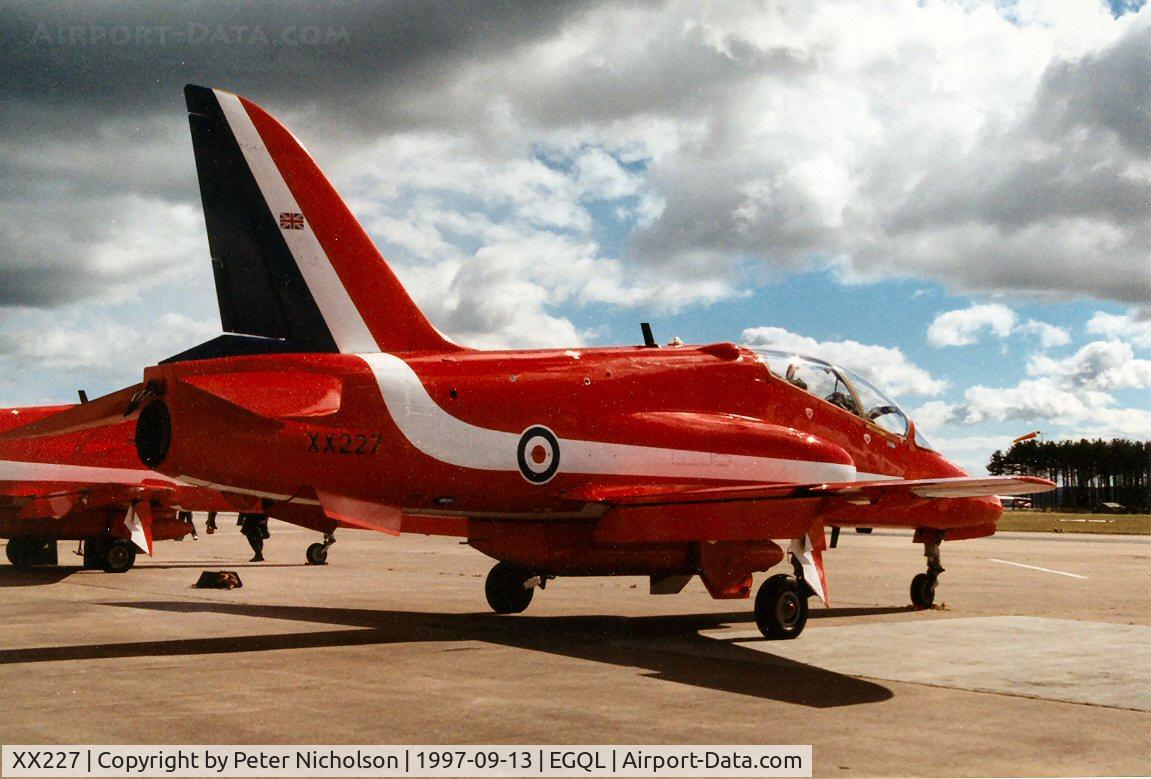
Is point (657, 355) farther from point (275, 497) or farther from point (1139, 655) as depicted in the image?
point (1139, 655)

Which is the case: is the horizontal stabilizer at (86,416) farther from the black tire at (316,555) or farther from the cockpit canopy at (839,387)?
the black tire at (316,555)

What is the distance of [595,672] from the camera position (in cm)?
952

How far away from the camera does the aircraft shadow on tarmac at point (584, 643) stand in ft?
29.5

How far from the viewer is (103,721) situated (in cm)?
703

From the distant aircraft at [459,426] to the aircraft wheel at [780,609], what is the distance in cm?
2

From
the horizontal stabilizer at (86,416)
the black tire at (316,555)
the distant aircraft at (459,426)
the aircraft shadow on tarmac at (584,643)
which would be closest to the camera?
the aircraft shadow on tarmac at (584,643)

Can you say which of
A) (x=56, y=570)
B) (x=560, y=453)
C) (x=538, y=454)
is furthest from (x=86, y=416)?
(x=56, y=570)

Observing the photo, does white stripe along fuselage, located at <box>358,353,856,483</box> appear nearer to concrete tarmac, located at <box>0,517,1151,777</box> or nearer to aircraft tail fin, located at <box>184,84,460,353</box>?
aircraft tail fin, located at <box>184,84,460,353</box>

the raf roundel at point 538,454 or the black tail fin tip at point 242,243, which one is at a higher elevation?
the black tail fin tip at point 242,243

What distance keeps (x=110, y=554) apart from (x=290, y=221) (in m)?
13.0

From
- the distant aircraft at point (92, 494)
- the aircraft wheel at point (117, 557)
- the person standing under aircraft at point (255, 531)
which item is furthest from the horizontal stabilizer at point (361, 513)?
the person standing under aircraft at point (255, 531)

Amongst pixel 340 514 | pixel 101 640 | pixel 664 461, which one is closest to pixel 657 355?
pixel 664 461

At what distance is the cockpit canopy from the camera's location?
14.1 meters

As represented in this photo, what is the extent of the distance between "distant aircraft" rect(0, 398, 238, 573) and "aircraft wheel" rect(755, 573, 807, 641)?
499 inches
